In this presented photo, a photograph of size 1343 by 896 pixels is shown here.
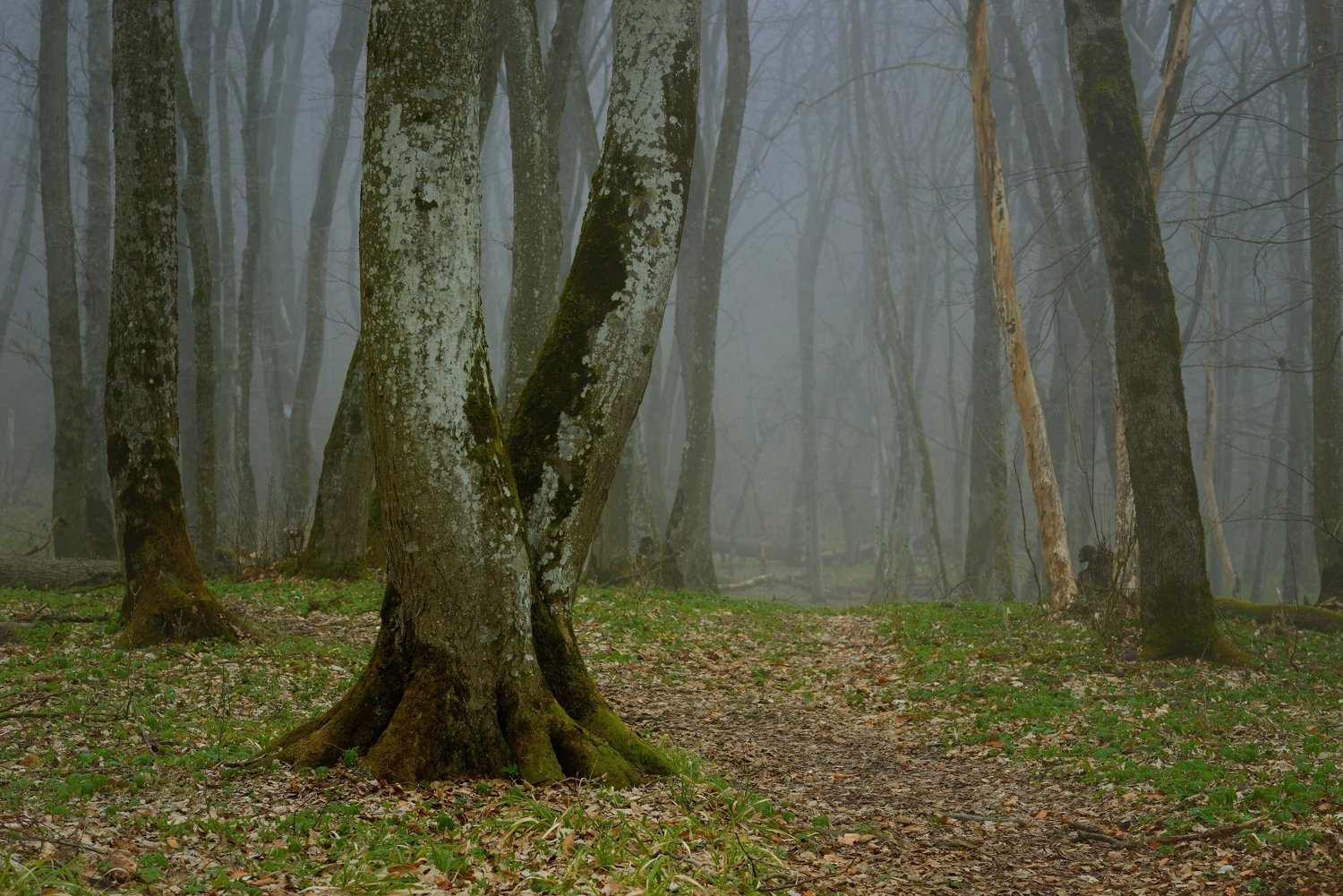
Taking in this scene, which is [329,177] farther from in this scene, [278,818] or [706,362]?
[278,818]

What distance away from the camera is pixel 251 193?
67.6 ft

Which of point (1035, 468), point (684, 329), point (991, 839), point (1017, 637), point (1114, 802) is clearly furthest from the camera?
point (684, 329)

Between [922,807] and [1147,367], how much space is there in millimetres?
5034

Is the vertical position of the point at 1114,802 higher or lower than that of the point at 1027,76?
lower

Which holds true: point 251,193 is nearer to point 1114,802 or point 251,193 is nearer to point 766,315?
point 1114,802

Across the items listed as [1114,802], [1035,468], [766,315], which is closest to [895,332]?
[1035,468]

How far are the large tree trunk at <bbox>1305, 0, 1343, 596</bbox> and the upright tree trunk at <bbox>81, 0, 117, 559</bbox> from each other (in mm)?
13617

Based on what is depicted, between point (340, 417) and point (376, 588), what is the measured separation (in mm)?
1946

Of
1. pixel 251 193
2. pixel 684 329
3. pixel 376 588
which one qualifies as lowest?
pixel 376 588

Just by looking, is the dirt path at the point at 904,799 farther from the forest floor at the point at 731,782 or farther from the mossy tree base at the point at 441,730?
the mossy tree base at the point at 441,730

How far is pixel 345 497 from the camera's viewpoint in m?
10.9

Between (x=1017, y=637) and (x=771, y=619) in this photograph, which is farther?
(x=771, y=619)

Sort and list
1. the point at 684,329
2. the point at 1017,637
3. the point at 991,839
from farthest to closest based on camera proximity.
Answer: the point at 684,329, the point at 1017,637, the point at 991,839

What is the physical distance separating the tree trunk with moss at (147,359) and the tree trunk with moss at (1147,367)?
7.61 metres
